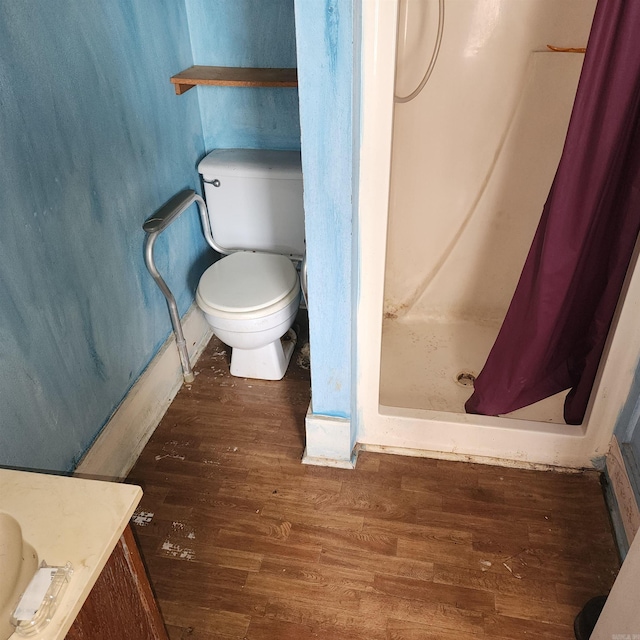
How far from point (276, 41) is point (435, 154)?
70 centimetres

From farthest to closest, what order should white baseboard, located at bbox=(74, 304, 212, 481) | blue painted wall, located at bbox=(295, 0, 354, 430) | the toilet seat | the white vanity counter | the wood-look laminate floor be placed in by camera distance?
the toilet seat
white baseboard, located at bbox=(74, 304, 212, 481)
the wood-look laminate floor
blue painted wall, located at bbox=(295, 0, 354, 430)
the white vanity counter

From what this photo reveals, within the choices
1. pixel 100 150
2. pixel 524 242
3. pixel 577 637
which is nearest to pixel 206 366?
pixel 100 150

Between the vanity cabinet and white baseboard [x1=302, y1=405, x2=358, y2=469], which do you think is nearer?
the vanity cabinet

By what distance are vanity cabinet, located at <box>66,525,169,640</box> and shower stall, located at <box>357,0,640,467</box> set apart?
871 mm

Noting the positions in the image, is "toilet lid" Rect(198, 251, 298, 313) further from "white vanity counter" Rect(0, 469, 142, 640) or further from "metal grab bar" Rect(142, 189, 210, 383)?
"white vanity counter" Rect(0, 469, 142, 640)

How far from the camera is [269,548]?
162 centimetres

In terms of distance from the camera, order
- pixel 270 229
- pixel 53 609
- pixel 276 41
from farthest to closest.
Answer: pixel 270 229 → pixel 276 41 → pixel 53 609

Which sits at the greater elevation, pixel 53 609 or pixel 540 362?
pixel 53 609

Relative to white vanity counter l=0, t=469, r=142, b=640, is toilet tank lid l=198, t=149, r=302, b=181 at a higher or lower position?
higher

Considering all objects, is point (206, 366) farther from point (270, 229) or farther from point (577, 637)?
point (577, 637)

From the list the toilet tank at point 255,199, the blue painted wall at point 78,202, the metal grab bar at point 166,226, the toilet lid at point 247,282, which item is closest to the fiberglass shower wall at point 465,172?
the toilet tank at point 255,199

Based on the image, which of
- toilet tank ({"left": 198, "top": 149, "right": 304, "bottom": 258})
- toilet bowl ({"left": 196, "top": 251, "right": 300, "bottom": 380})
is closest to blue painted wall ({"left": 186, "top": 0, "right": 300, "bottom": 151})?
toilet tank ({"left": 198, "top": 149, "right": 304, "bottom": 258})

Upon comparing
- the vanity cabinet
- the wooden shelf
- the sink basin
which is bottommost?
the vanity cabinet

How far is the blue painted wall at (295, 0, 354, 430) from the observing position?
3.98 ft
